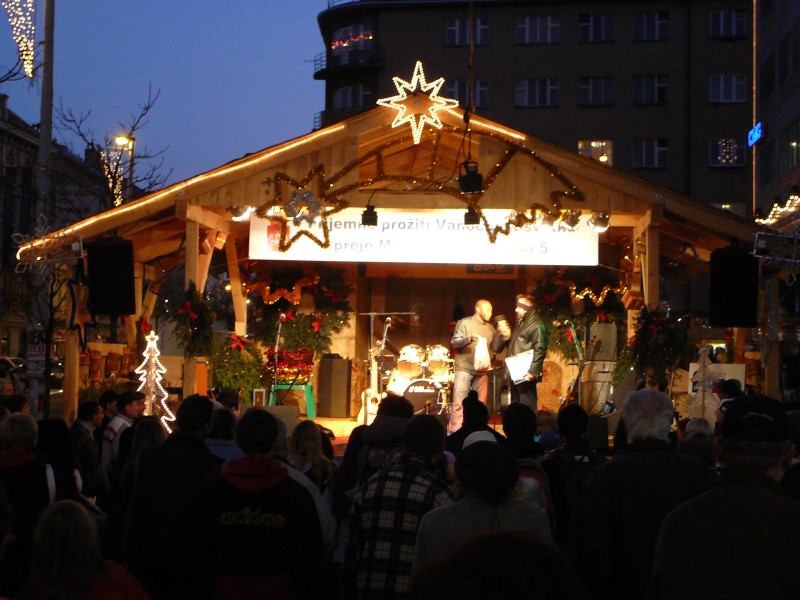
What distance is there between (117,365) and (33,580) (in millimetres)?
14100

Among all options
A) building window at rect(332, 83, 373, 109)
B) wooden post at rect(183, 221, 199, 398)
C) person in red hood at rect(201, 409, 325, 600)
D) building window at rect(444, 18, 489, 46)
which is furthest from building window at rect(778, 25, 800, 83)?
person in red hood at rect(201, 409, 325, 600)

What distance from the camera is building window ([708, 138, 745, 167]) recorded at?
44.4 meters

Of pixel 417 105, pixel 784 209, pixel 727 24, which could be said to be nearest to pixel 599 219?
pixel 417 105

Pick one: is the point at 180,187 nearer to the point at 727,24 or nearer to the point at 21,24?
the point at 21,24

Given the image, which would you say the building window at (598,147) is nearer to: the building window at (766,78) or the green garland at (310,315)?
the building window at (766,78)

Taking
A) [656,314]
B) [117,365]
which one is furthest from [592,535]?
[117,365]

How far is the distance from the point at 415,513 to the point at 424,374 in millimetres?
13323

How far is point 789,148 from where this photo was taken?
107 feet

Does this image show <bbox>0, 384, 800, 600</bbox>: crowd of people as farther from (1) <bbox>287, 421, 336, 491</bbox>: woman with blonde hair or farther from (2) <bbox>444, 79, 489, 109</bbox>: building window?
(2) <bbox>444, 79, 489, 109</bbox>: building window

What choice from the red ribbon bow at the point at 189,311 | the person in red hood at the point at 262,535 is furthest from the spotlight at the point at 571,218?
the person in red hood at the point at 262,535

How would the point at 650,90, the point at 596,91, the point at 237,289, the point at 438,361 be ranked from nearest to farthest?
the point at 438,361
the point at 237,289
the point at 650,90
the point at 596,91

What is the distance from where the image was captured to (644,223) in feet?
51.2

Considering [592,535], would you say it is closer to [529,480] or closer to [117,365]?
[529,480]

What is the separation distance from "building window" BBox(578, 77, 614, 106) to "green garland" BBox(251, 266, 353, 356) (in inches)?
1136
